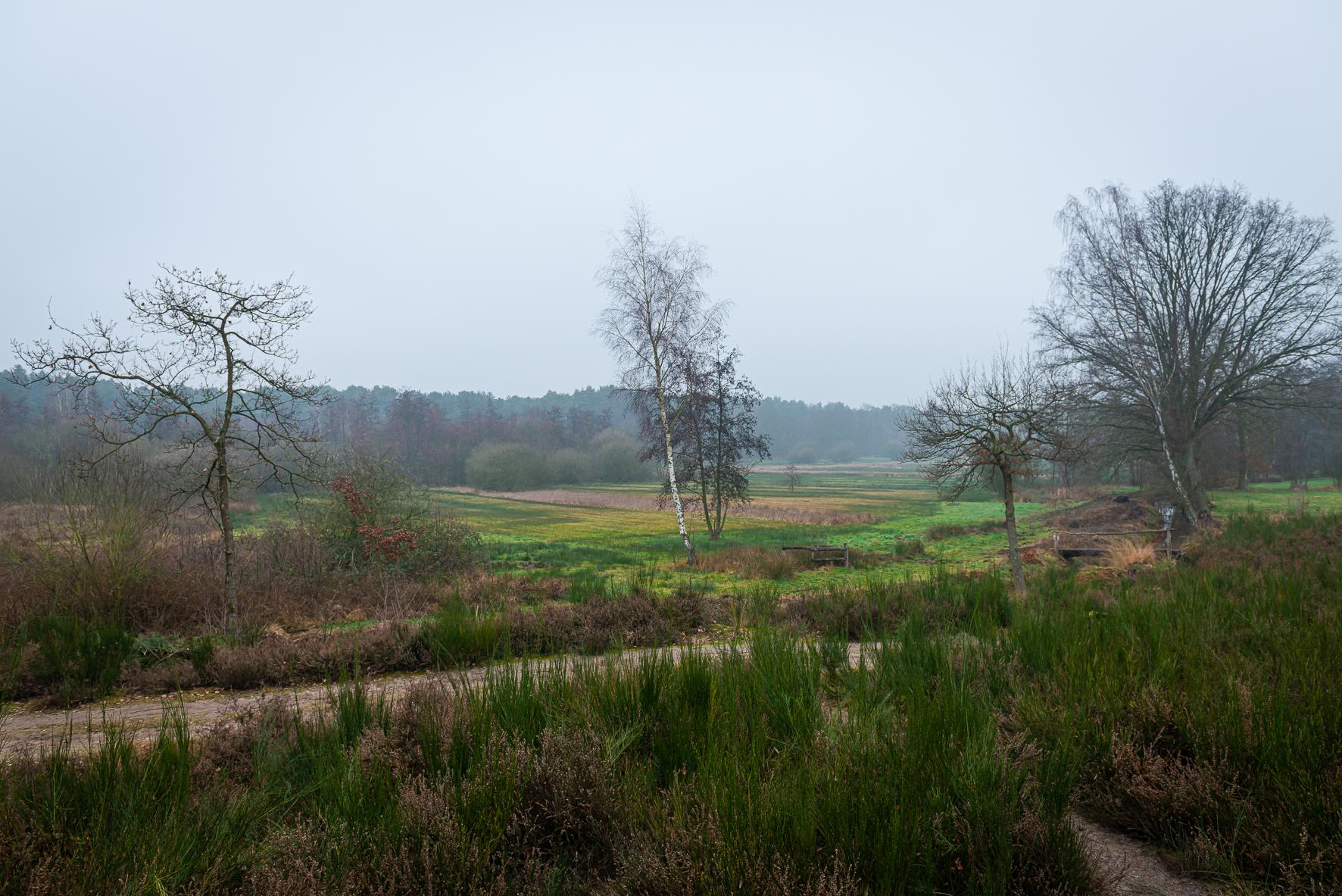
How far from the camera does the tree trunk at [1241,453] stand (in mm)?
29625

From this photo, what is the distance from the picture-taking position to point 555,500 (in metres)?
56.1

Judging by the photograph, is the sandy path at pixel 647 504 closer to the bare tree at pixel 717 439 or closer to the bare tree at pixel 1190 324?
the bare tree at pixel 717 439

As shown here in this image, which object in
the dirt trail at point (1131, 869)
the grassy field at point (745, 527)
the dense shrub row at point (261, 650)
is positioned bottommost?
the grassy field at point (745, 527)

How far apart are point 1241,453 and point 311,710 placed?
48.0 meters

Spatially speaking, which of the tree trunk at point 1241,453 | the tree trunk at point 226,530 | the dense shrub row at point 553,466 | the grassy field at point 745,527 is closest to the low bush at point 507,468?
the dense shrub row at point 553,466

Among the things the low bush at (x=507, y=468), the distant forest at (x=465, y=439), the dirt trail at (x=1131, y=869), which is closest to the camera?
the dirt trail at (x=1131, y=869)

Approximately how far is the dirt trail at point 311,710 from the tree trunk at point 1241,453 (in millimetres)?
30947

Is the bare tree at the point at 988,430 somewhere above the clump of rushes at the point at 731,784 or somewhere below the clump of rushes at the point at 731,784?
above

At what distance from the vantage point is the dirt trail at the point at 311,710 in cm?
292

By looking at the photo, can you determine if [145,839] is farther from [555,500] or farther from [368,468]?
[555,500]

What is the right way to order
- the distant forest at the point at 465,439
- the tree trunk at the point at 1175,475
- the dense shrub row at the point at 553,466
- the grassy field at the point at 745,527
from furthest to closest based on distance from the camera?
the dense shrub row at the point at 553,466, the distant forest at the point at 465,439, the tree trunk at the point at 1175,475, the grassy field at the point at 745,527

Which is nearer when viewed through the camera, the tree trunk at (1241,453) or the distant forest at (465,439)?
the tree trunk at (1241,453)

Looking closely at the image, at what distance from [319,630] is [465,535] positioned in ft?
28.9

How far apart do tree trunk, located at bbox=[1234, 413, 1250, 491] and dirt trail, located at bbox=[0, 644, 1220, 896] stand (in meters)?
30.9
